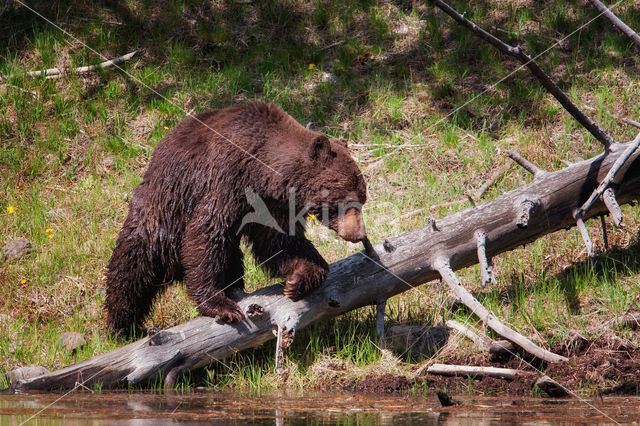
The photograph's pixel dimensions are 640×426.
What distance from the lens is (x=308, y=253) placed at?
17.4ft

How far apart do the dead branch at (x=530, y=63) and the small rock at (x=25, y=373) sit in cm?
371

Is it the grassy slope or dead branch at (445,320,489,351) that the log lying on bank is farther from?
dead branch at (445,320,489,351)

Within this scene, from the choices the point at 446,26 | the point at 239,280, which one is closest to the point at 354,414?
the point at 239,280

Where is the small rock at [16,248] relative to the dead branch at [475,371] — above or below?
above

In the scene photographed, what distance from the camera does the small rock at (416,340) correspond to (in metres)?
5.53

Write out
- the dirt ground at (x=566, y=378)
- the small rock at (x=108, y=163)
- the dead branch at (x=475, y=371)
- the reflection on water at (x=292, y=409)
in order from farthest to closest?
the small rock at (x=108, y=163)
the dead branch at (x=475, y=371)
the dirt ground at (x=566, y=378)
the reflection on water at (x=292, y=409)

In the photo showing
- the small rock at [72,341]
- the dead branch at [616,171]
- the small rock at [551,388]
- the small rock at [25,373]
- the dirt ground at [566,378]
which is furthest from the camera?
the small rock at [72,341]

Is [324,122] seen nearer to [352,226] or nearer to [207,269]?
[352,226]

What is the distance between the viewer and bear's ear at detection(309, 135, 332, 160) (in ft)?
17.0

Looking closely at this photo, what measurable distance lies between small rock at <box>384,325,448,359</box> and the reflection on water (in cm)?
71

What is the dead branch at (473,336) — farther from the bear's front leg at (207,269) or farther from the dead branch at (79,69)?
the dead branch at (79,69)

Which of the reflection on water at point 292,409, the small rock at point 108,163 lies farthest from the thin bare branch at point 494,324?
the small rock at point 108,163

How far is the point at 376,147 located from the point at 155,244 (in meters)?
3.71

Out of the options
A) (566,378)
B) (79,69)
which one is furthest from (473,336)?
(79,69)
